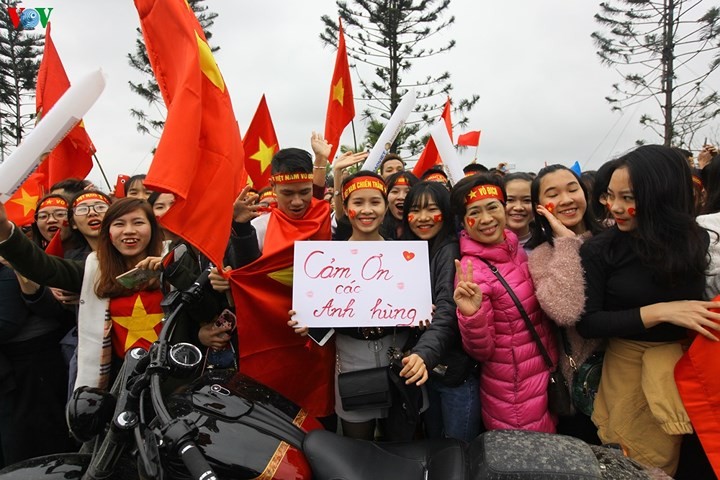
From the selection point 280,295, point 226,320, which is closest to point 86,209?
point 226,320

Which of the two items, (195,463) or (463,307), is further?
(463,307)

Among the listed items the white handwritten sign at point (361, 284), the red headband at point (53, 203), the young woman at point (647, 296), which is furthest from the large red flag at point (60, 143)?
the young woman at point (647, 296)

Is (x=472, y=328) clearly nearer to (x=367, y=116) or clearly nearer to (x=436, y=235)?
(x=436, y=235)

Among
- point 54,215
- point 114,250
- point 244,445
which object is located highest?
point 54,215

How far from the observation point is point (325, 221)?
10.6 ft

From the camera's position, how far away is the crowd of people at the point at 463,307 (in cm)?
215

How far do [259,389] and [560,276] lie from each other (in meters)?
1.58

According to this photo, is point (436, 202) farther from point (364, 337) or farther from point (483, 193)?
point (364, 337)

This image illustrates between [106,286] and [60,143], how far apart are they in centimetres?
349

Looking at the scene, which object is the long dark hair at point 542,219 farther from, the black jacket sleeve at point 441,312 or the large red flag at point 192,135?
the large red flag at point 192,135

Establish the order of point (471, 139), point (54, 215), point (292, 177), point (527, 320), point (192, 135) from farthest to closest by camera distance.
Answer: point (471, 139) < point (54, 215) < point (292, 177) < point (527, 320) < point (192, 135)

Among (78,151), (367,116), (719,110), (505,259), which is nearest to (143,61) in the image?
(367,116)

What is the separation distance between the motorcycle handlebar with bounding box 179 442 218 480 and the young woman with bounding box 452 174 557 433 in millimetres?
1454

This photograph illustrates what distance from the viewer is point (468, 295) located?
230cm
